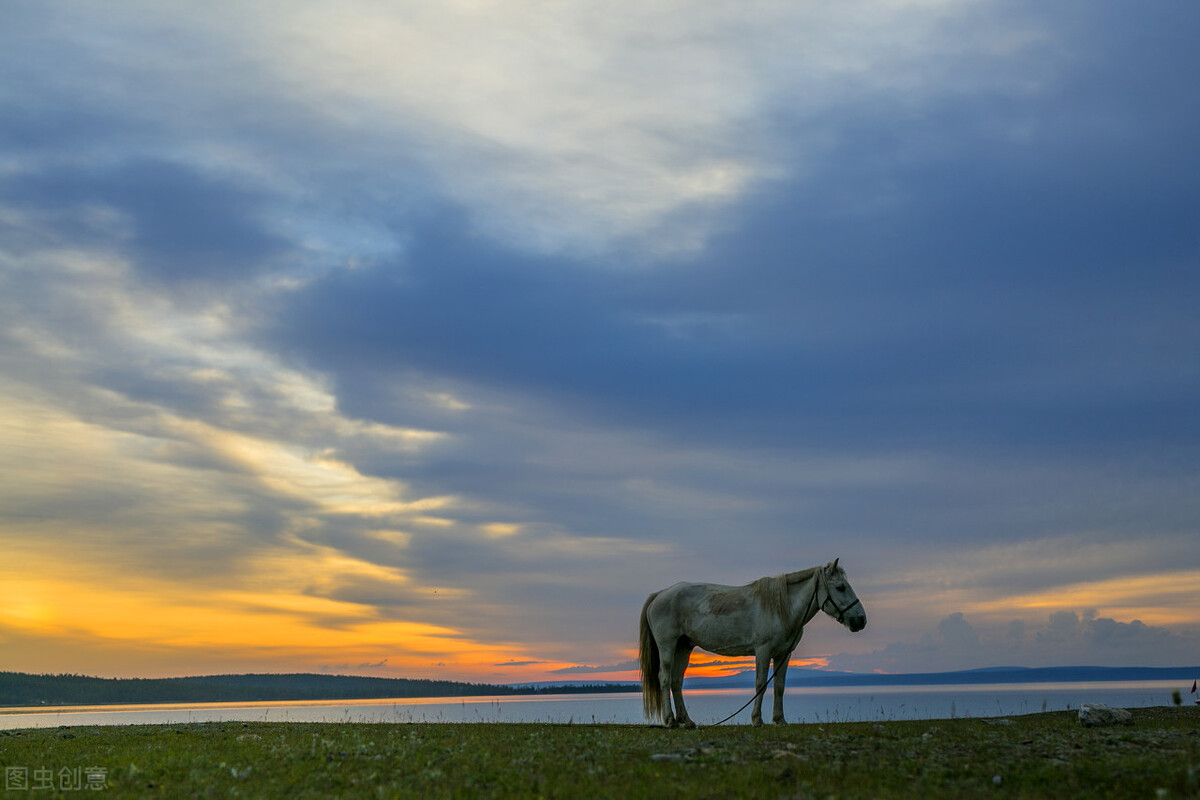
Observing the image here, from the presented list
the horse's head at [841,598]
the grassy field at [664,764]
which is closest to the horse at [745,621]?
the horse's head at [841,598]

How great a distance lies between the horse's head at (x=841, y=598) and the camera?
2056cm

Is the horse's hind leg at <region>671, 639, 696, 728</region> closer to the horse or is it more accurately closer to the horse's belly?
the horse

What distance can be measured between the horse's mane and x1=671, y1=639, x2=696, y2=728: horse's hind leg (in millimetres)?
2582

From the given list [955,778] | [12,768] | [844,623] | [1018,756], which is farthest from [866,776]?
[12,768]

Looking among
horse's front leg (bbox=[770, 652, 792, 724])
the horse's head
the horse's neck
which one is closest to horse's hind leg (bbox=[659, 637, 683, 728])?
horse's front leg (bbox=[770, 652, 792, 724])

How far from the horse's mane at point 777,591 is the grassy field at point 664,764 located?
3245 mm

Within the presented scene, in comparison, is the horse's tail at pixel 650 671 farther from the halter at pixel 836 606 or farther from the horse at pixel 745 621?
the halter at pixel 836 606

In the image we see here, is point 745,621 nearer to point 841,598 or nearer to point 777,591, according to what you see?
point 777,591

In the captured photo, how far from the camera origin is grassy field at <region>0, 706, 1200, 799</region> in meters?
11.1

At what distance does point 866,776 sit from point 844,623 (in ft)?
31.2

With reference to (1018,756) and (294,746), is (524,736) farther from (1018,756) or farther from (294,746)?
(1018,756)

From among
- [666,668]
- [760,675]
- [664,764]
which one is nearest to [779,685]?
[760,675]

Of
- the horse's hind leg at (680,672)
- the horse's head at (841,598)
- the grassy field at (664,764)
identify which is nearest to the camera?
the grassy field at (664,764)

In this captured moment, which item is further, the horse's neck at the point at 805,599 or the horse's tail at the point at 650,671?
the horse's tail at the point at 650,671
